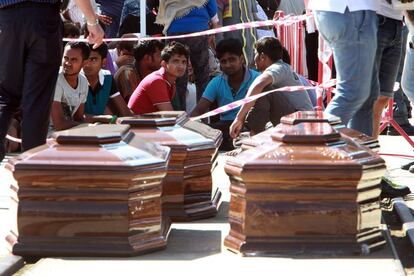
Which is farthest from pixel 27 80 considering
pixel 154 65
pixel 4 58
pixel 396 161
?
pixel 154 65

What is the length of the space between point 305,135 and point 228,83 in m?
5.19

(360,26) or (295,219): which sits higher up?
(360,26)

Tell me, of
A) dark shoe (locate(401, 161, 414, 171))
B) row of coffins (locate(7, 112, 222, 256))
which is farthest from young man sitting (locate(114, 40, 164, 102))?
row of coffins (locate(7, 112, 222, 256))

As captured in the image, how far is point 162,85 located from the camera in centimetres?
843

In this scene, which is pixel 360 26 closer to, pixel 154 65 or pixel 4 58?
pixel 4 58

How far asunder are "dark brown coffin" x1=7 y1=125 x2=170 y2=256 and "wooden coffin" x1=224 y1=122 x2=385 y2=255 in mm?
452

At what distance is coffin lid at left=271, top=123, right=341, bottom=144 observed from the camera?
13.5 ft

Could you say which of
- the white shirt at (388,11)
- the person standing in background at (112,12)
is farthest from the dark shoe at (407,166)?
the person standing in background at (112,12)

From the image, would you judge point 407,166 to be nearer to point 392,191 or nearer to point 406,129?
point 392,191

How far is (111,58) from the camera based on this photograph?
990 cm

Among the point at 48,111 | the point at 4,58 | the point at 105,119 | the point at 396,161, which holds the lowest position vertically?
the point at 396,161

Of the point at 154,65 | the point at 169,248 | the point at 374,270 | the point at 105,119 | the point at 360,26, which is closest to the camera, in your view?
the point at 374,270

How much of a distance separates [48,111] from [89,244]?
1764 mm

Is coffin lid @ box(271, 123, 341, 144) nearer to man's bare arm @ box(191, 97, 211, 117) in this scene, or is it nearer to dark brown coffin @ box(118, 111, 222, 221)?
dark brown coffin @ box(118, 111, 222, 221)
